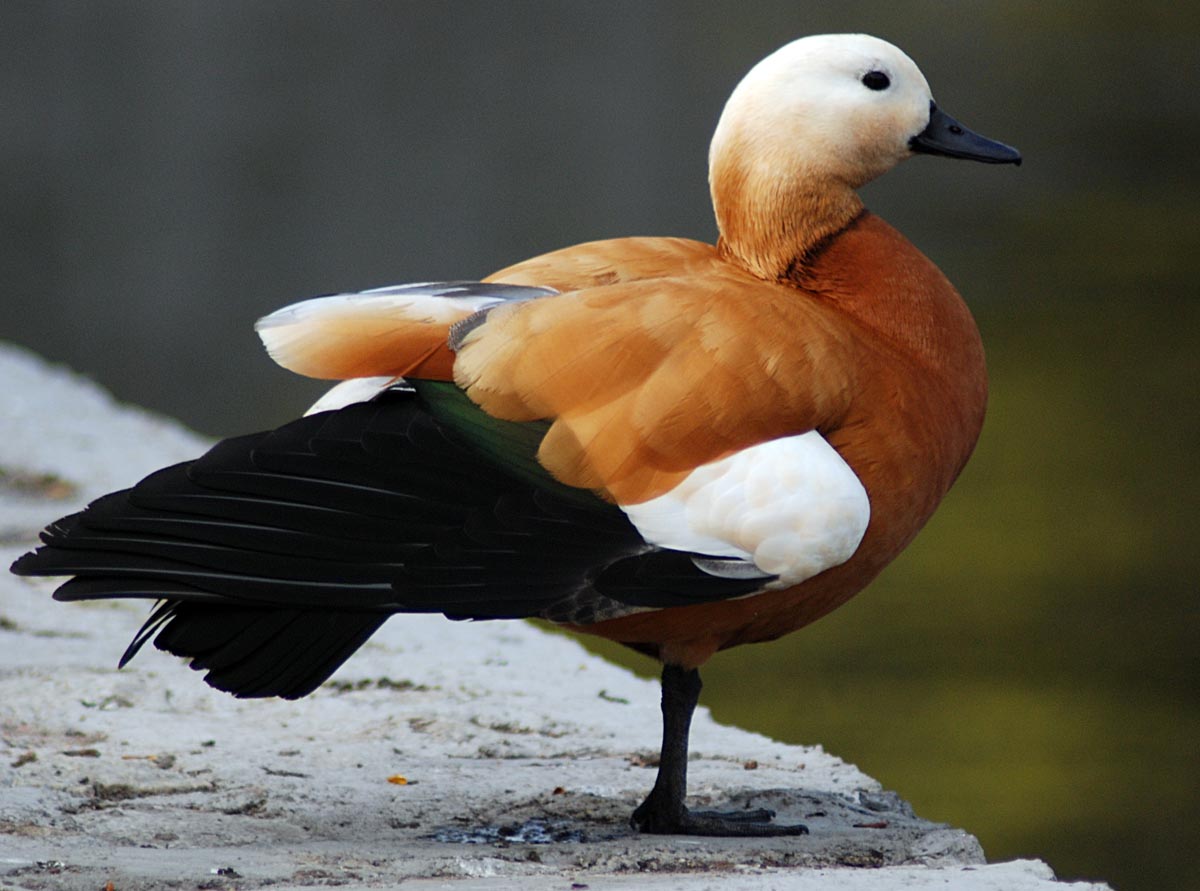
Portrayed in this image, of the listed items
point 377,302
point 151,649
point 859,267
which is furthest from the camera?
point 151,649

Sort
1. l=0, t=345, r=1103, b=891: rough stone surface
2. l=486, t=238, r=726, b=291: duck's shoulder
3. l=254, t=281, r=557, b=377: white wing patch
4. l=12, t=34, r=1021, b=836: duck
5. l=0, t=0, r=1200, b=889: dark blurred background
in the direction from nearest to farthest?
l=0, t=345, r=1103, b=891: rough stone surface < l=12, t=34, r=1021, b=836: duck < l=254, t=281, r=557, b=377: white wing patch < l=486, t=238, r=726, b=291: duck's shoulder < l=0, t=0, r=1200, b=889: dark blurred background

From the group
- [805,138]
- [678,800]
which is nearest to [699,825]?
[678,800]

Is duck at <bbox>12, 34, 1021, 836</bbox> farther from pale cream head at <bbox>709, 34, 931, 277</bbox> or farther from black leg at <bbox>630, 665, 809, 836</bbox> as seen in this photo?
pale cream head at <bbox>709, 34, 931, 277</bbox>

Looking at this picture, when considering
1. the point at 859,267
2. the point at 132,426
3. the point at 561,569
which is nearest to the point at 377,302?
the point at 561,569

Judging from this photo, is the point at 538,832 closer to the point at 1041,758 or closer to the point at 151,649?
the point at 151,649

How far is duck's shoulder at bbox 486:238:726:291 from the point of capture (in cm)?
302

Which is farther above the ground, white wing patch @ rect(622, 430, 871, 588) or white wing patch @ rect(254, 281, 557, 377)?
white wing patch @ rect(254, 281, 557, 377)

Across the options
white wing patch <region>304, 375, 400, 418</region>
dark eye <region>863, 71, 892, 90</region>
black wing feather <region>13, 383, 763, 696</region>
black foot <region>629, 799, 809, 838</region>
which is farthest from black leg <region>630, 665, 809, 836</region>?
dark eye <region>863, 71, 892, 90</region>

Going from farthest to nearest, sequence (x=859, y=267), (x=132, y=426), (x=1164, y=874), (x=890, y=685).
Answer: (x=890, y=685) → (x=132, y=426) → (x=1164, y=874) → (x=859, y=267)

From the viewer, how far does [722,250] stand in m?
3.21

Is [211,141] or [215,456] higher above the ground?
[211,141]

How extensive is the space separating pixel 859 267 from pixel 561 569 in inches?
32.4

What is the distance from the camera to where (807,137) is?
10.1 feet

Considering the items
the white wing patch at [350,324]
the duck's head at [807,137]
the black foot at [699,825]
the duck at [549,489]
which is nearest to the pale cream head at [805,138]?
the duck's head at [807,137]
